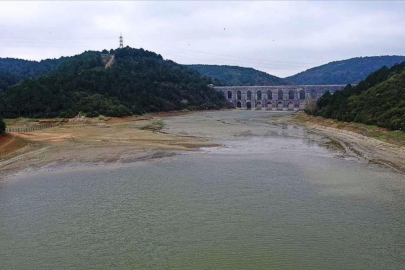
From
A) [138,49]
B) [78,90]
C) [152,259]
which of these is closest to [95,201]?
[152,259]

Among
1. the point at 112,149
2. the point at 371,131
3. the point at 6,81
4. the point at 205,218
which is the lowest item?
the point at 205,218

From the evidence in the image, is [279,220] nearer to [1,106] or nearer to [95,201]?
[95,201]

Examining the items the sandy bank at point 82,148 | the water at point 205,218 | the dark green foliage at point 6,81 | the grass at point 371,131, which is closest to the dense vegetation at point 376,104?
the grass at point 371,131

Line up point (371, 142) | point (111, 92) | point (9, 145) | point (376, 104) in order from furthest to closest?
1. point (111, 92)
2. point (376, 104)
3. point (371, 142)
4. point (9, 145)

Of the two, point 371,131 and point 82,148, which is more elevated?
point 371,131

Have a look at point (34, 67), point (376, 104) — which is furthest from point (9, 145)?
point (34, 67)

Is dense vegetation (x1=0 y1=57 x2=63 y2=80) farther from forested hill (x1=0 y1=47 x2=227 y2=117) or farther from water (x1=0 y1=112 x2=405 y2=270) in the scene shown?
water (x1=0 y1=112 x2=405 y2=270)

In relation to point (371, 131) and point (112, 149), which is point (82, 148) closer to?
point (112, 149)
